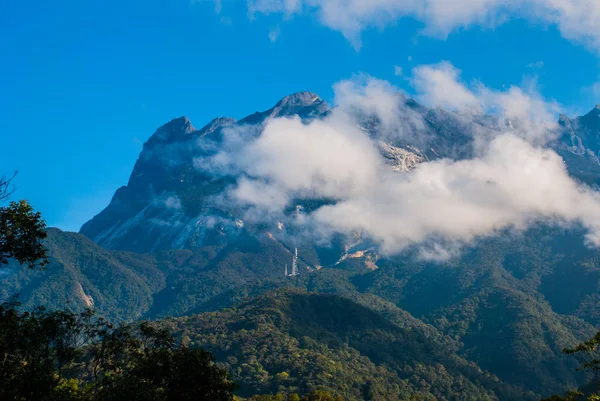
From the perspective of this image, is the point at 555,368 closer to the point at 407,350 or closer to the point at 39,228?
the point at 407,350

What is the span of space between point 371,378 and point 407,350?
38.3 m

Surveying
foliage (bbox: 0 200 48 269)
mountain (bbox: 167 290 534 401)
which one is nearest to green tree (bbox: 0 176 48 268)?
foliage (bbox: 0 200 48 269)

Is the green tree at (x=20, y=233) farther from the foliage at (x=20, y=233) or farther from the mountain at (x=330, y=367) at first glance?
the mountain at (x=330, y=367)

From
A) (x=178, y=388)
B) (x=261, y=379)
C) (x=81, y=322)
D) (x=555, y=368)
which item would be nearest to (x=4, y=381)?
(x=178, y=388)

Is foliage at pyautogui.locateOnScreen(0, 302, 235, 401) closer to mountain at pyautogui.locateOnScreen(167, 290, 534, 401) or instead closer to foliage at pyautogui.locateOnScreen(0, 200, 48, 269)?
foliage at pyautogui.locateOnScreen(0, 200, 48, 269)

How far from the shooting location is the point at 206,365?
4362 cm

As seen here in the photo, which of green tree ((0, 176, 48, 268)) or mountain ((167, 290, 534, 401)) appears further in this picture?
mountain ((167, 290, 534, 401))

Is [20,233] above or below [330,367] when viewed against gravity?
below

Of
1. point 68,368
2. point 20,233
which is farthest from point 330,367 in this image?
point 20,233

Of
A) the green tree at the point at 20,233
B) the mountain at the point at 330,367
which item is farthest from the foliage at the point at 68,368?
the mountain at the point at 330,367

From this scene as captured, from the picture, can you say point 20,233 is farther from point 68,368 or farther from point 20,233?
point 68,368

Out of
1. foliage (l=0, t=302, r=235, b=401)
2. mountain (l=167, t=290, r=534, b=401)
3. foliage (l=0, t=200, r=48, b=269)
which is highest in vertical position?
mountain (l=167, t=290, r=534, b=401)

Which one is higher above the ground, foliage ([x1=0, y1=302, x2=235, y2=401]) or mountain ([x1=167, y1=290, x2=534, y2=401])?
mountain ([x1=167, y1=290, x2=534, y2=401])

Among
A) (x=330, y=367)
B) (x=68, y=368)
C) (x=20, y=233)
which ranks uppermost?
(x=330, y=367)
